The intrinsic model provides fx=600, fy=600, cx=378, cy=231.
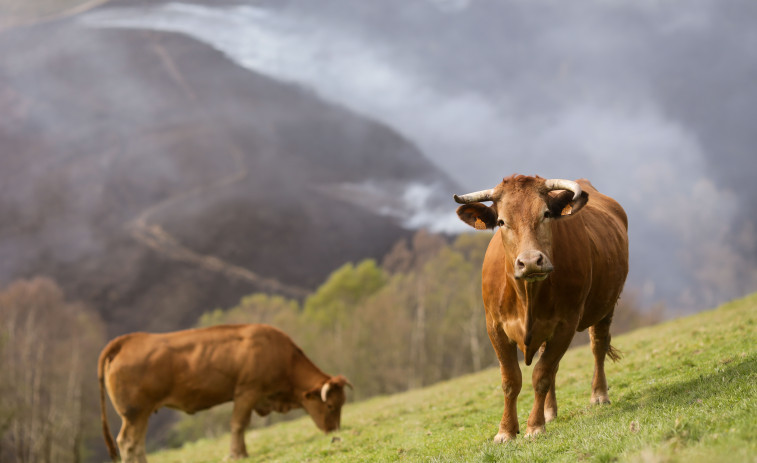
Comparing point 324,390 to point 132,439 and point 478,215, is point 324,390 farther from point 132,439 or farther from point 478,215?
point 478,215

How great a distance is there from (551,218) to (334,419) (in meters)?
11.3

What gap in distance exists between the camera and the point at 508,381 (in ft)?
29.3

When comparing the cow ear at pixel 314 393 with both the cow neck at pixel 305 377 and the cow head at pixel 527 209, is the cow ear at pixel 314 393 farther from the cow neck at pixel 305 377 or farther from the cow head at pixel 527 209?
the cow head at pixel 527 209

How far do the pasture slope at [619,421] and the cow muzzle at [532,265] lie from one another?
2031 millimetres

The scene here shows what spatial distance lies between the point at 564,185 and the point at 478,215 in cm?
133

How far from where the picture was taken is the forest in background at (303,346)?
5250 centimetres

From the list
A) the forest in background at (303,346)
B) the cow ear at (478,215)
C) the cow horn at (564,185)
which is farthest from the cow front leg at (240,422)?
the forest in background at (303,346)

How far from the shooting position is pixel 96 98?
7800 inches

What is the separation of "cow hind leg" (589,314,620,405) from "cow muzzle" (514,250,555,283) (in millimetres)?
3980

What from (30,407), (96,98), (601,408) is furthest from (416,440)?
(96,98)

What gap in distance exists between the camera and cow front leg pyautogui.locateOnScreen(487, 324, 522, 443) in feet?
28.8

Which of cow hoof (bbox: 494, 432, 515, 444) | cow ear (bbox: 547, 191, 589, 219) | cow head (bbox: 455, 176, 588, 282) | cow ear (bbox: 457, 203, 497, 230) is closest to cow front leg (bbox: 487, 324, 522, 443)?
cow hoof (bbox: 494, 432, 515, 444)

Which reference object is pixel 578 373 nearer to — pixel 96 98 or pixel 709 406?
pixel 709 406

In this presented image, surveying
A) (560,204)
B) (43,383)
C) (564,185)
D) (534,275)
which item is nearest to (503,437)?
(534,275)
